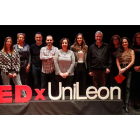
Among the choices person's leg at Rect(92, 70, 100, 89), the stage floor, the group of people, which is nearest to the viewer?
the stage floor

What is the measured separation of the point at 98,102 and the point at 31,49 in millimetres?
1844

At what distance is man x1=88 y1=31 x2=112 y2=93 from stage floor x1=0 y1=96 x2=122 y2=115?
477 mm

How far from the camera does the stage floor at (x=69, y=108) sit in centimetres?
385

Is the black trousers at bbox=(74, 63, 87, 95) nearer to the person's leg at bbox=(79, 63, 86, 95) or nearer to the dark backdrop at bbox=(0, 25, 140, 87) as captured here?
the person's leg at bbox=(79, 63, 86, 95)

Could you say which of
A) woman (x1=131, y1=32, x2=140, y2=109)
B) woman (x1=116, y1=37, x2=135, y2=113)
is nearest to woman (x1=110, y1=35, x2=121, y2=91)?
woman (x1=116, y1=37, x2=135, y2=113)

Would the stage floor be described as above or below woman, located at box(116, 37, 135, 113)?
below

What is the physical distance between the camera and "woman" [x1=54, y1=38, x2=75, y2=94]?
13.2 feet

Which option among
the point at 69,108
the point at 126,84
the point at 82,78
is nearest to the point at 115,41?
the point at 126,84

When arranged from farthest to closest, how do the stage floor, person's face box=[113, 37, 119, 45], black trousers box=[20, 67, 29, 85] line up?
1. black trousers box=[20, 67, 29, 85]
2. person's face box=[113, 37, 119, 45]
3. the stage floor

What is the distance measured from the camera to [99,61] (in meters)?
4.09
